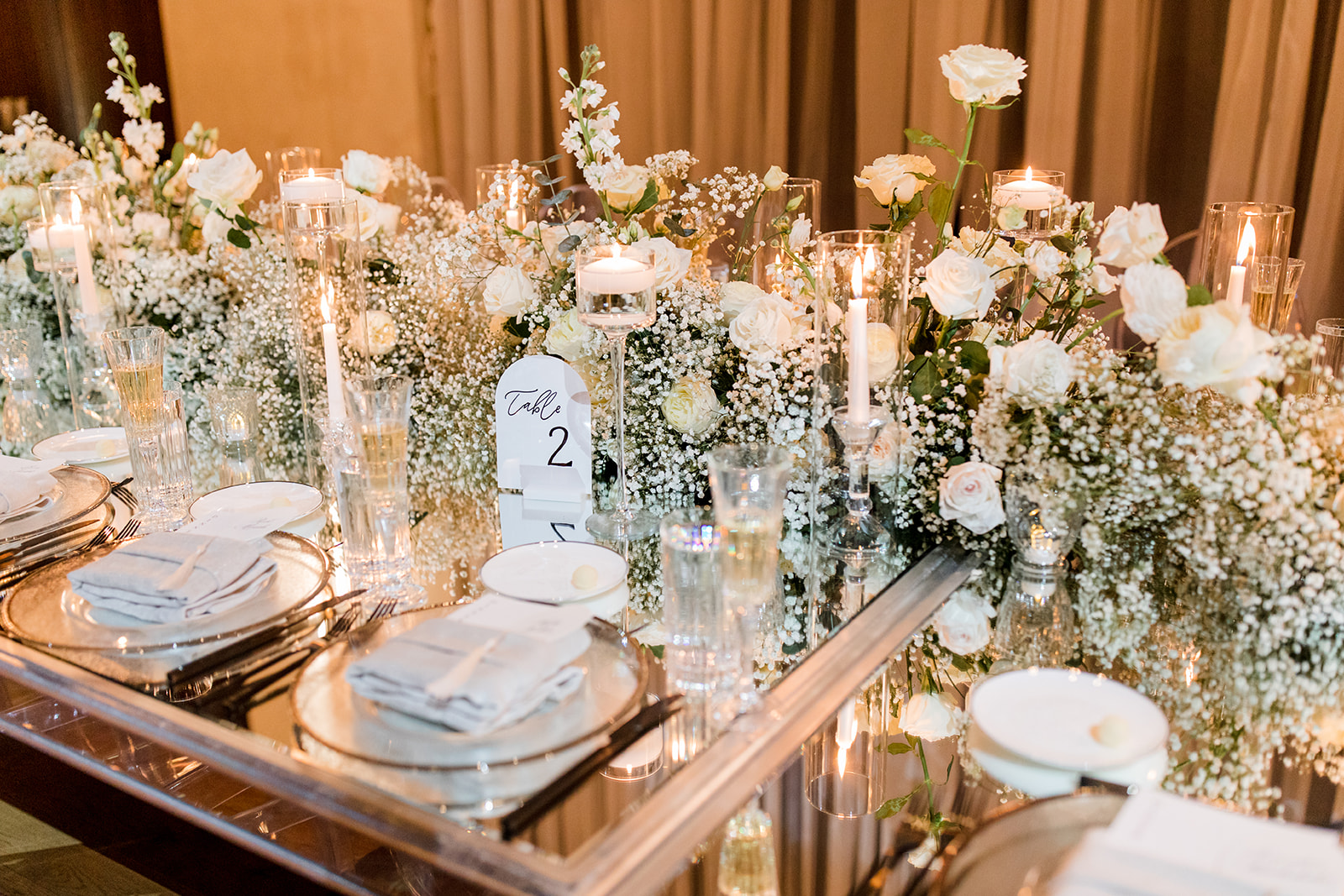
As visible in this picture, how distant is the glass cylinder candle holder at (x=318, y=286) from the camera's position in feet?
5.49

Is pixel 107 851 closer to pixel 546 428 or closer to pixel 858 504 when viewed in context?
pixel 546 428

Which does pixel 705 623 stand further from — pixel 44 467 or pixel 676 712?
pixel 44 467

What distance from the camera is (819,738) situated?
98 cm

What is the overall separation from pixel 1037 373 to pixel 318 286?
107 centimetres

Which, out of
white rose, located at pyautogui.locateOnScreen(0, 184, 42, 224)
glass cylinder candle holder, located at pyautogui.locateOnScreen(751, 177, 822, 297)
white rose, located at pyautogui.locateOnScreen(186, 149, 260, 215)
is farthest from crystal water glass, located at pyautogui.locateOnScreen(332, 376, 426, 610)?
white rose, located at pyautogui.locateOnScreen(0, 184, 42, 224)

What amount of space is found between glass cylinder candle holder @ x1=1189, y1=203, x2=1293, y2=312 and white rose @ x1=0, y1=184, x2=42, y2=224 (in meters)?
2.22

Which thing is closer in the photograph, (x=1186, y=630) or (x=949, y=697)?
(x=949, y=697)

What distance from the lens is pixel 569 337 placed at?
1.58m

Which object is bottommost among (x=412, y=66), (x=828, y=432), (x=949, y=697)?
(x=949, y=697)

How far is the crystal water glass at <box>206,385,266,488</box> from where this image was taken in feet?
5.41

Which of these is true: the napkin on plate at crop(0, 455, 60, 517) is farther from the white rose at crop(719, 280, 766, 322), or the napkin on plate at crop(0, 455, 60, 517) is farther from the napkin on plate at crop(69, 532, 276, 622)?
the white rose at crop(719, 280, 766, 322)

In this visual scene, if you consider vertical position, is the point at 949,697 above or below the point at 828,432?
below

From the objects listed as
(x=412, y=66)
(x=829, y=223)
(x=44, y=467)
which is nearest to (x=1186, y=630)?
(x=44, y=467)

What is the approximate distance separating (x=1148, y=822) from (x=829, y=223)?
283 centimetres
